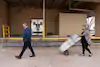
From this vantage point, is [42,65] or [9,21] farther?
[9,21]

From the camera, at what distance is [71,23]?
698 inches

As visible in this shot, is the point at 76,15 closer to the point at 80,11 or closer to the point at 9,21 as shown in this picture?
the point at 80,11

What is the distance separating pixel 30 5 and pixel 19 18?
2192mm

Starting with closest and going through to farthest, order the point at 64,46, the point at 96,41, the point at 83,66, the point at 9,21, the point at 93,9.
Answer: the point at 83,66
the point at 64,46
the point at 96,41
the point at 93,9
the point at 9,21

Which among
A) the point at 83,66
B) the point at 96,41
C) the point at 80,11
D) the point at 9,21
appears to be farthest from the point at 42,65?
the point at 9,21

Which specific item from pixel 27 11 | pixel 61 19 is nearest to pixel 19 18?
pixel 27 11

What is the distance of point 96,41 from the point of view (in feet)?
48.2

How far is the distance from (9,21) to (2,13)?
3721 millimetres

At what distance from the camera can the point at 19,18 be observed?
78.2 feet

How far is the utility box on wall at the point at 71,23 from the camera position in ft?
55.2

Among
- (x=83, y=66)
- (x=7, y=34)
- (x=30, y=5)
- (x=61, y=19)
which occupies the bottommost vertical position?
(x=83, y=66)

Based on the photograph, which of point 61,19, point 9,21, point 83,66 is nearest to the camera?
point 83,66

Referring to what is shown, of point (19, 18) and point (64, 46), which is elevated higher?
point (19, 18)

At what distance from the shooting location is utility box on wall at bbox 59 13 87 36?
663 inches
